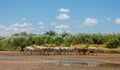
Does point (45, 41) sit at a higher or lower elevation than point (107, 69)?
higher

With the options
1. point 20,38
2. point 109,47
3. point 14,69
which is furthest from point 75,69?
point 20,38

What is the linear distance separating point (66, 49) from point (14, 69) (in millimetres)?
32815

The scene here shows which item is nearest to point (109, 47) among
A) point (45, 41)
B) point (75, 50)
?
point (75, 50)

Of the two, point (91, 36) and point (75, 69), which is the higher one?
point (91, 36)

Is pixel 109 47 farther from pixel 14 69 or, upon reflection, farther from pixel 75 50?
pixel 14 69

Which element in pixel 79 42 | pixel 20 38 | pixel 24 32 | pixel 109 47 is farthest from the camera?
pixel 24 32

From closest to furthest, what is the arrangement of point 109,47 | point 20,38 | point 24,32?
point 109,47
point 20,38
point 24,32

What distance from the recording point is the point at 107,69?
30797 millimetres

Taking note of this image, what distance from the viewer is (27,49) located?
63812 mm

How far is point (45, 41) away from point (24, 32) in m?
31.2

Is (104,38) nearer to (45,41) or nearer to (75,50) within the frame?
(45,41)

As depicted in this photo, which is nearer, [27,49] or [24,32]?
[27,49]

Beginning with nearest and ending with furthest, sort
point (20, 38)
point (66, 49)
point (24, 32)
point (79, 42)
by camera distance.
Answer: point (66, 49), point (79, 42), point (20, 38), point (24, 32)

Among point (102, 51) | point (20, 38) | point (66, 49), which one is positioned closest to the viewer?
point (66, 49)
